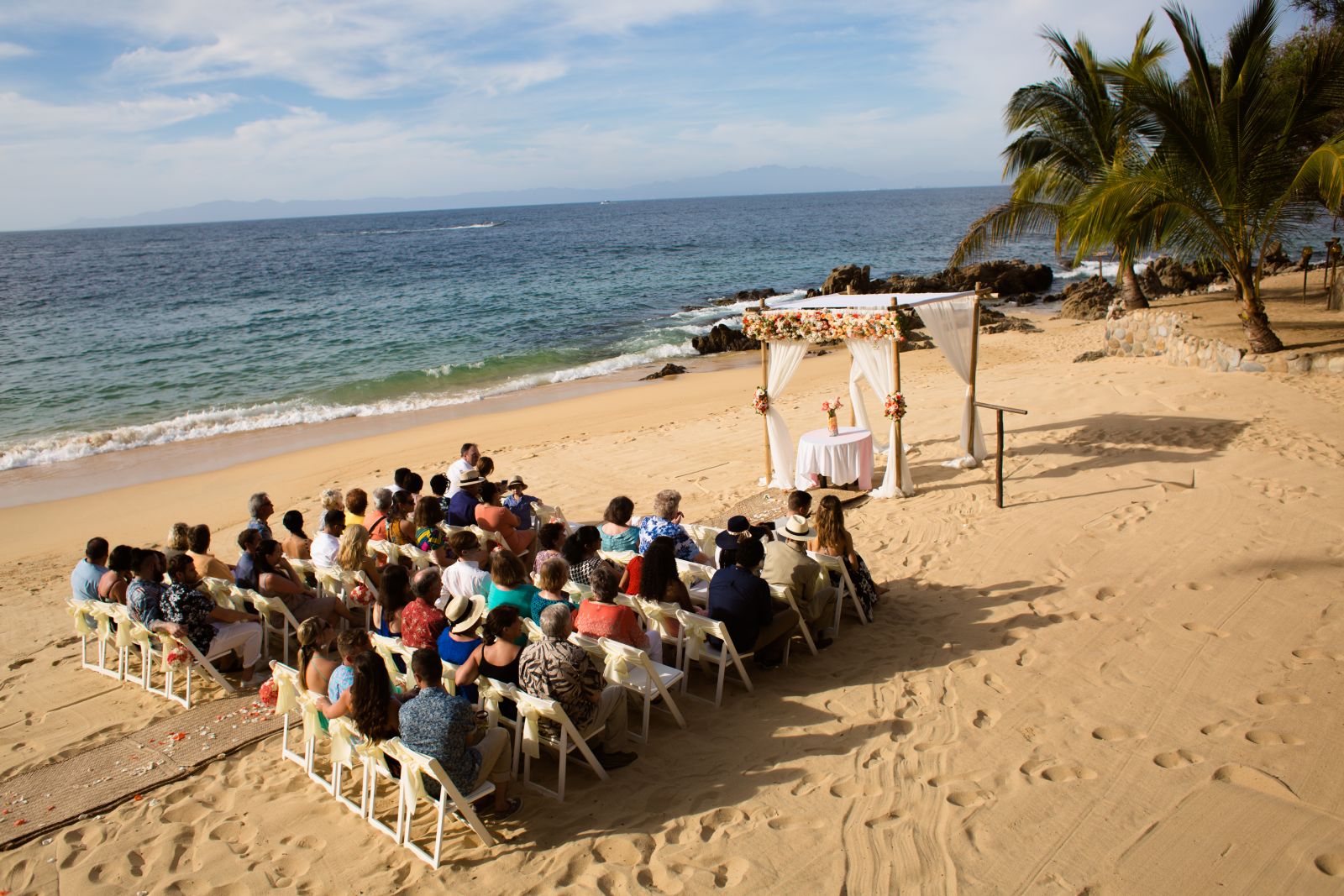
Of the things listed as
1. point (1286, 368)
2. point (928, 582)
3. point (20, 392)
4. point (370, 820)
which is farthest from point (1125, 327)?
point (20, 392)

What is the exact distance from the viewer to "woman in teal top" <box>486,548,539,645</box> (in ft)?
18.4

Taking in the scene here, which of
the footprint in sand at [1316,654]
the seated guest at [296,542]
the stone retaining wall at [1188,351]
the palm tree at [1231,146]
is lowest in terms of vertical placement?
the footprint in sand at [1316,654]

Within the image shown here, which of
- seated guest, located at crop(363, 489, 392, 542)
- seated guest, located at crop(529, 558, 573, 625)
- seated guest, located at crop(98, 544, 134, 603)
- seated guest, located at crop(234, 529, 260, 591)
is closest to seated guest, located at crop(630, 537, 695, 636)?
seated guest, located at crop(529, 558, 573, 625)

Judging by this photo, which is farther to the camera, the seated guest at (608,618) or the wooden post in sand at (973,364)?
the wooden post in sand at (973,364)

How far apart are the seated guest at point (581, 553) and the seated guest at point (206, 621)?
7.68ft

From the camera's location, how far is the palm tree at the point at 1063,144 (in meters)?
19.2

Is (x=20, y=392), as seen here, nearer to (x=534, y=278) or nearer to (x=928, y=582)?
(x=928, y=582)

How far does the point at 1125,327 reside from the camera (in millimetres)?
16562

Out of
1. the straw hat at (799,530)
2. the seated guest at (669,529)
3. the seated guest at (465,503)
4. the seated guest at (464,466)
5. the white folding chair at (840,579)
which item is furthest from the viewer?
the seated guest at (464,466)

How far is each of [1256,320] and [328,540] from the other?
13814mm

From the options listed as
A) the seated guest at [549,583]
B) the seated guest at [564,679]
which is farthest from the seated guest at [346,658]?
the seated guest at [549,583]

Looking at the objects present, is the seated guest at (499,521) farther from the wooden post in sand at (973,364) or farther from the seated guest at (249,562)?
the wooden post in sand at (973,364)

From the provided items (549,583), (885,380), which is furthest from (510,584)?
(885,380)

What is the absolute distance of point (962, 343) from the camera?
10.4 metres
